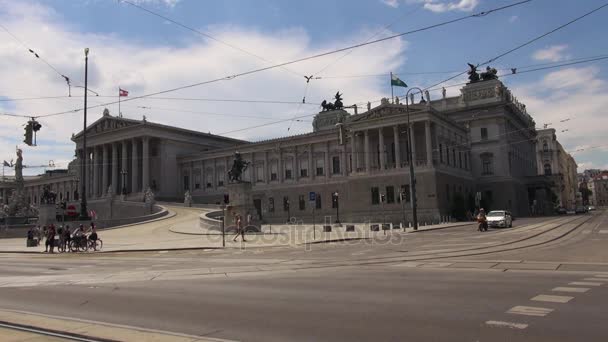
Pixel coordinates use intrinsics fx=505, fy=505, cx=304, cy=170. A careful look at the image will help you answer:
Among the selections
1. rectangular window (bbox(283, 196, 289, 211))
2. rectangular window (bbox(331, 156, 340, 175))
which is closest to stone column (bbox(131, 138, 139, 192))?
rectangular window (bbox(283, 196, 289, 211))

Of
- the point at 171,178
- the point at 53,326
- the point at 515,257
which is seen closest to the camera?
the point at 53,326

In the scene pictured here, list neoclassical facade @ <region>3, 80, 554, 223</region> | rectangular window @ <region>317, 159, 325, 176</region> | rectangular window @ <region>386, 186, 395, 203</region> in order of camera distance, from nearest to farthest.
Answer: rectangular window @ <region>386, 186, 395, 203</region>
neoclassical facade @ <region>3, 80, 554, 223</region>
rectangular window @ <region>317, 159, 325, 176</region>

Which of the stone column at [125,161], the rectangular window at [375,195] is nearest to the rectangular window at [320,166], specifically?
the rectangular window at [375,195]

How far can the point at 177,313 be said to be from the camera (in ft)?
30.8

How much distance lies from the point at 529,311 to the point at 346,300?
3.37 meters

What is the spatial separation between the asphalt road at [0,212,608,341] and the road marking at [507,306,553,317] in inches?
0.7

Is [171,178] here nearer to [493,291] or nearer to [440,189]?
[440,189]

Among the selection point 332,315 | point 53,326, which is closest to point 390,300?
point 332,315

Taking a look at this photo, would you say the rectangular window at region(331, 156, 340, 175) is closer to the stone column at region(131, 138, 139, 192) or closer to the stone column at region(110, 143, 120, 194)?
the stone column at region(131, 138, 139, 192)

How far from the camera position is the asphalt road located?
7.50m

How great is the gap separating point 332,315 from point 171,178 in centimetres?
9883

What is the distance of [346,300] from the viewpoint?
10.1 m

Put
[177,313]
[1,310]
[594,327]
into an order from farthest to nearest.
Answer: [1,310] < [177,313] < [594,327]

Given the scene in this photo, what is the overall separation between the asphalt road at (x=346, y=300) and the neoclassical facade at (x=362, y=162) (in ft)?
122
